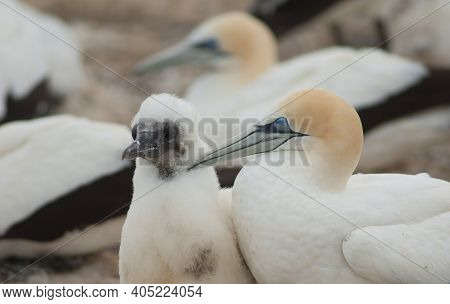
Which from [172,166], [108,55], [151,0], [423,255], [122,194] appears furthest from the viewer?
[151,0]

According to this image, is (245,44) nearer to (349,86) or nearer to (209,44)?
(209,44)

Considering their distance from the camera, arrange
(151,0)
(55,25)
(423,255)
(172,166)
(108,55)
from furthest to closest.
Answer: (151,0) < (108,55) < (55,25) < (172,166) < (423,255)

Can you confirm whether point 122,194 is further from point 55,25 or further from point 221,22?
point 55,25

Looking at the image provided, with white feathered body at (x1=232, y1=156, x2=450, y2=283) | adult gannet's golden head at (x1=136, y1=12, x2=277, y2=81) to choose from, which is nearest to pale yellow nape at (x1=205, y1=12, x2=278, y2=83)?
adult gannet's golden head at (x1=136, y1=12, x2=277, y2=81)

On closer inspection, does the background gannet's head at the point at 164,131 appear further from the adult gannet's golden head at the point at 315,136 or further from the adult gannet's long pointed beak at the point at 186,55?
the adult gannet's long pointed beak at the point at 186,55

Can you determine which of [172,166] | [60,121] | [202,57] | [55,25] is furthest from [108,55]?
[172,166]

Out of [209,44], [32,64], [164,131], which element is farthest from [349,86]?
[164,131]

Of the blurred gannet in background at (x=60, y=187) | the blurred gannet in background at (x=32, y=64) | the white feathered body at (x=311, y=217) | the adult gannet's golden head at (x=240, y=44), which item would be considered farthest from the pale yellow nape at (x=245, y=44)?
the white feathered body at (x=311, y=217)
